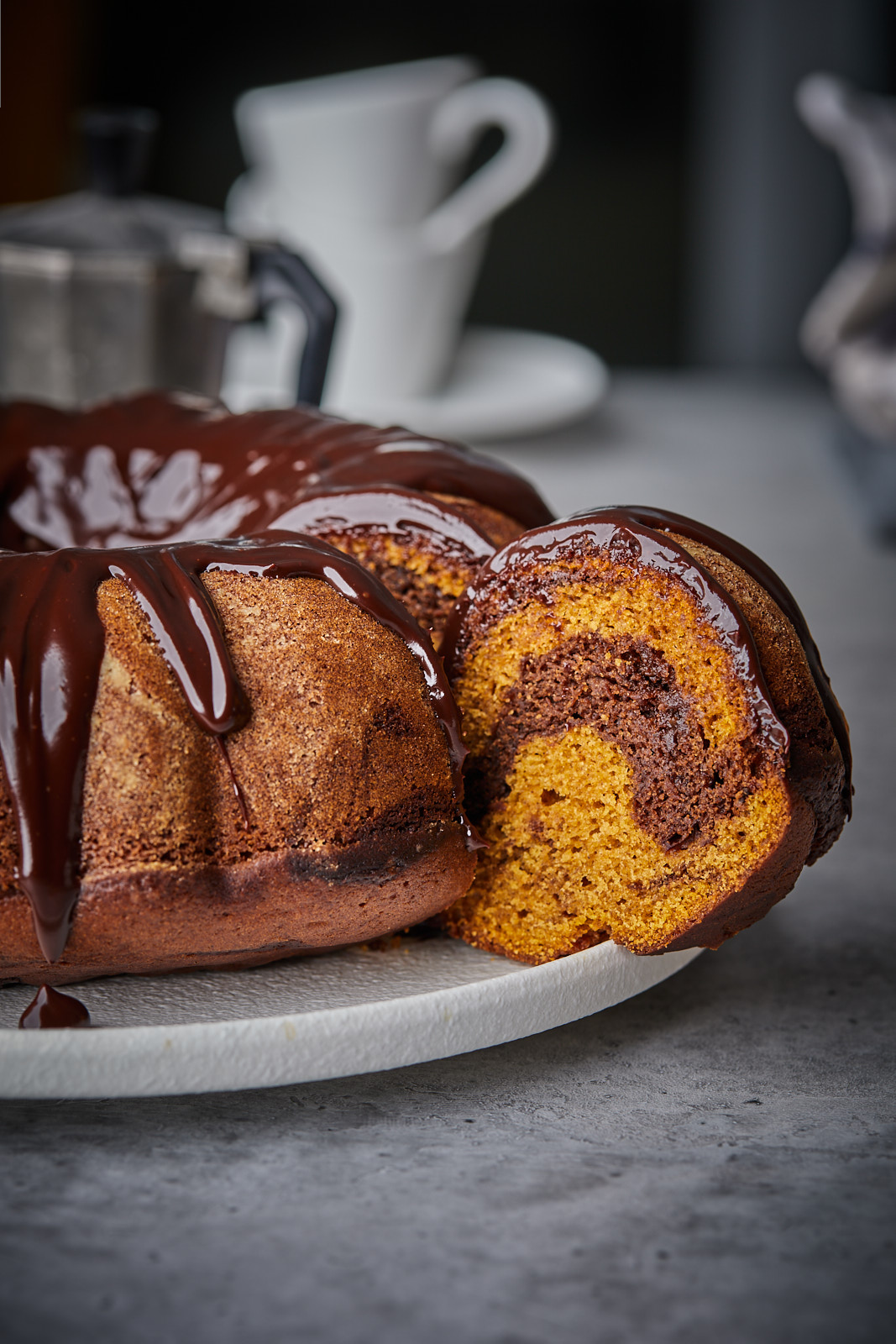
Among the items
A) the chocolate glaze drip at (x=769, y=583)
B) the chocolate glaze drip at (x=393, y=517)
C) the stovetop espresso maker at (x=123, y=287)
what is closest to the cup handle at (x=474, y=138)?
the stovetop espresso maker at (x=123, y=287)

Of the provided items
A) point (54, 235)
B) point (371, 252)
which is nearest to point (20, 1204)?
point (54, 235)

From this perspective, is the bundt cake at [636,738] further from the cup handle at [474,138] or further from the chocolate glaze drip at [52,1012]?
the cup handle at [474,138]

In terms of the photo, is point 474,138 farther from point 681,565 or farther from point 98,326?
point 681,565

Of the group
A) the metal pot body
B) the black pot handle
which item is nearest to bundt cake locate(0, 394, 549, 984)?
the black pot handle

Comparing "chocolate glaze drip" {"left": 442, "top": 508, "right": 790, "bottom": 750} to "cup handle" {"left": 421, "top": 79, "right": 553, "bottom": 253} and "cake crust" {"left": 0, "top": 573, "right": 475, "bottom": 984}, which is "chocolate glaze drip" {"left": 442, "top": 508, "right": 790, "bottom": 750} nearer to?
"cake crust" {"left": 0, "top": 573, "right": 475, "bottom": 984}

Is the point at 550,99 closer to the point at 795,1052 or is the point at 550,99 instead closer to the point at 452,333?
the point at 452,333

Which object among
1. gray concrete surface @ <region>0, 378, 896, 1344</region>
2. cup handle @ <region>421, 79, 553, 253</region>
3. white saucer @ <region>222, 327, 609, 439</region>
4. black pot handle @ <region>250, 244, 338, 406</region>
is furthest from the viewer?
white saucer @ <region>222, 327, 609, 439</region>

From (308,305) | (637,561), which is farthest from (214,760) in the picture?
(308,305)
